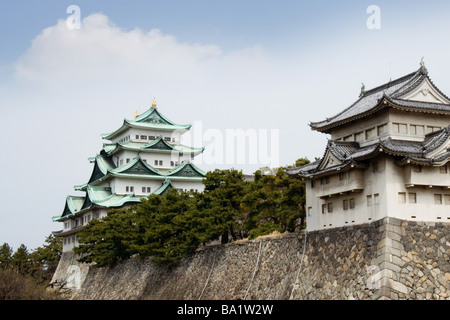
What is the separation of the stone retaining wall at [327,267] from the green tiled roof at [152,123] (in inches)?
1004

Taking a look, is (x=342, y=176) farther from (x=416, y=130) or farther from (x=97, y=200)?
(x=97, y=200)

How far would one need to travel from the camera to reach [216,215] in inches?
1485

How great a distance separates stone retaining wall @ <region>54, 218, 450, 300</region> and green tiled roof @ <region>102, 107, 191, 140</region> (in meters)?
25.5

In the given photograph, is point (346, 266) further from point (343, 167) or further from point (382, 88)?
point (382, 88)

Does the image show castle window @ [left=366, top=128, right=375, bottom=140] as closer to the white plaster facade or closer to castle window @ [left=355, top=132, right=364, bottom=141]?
the white plaster facade

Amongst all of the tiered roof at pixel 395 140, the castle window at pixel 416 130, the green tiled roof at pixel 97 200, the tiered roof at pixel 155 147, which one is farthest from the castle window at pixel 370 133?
the tiered roof at pixel 155 147

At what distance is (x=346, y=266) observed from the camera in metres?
27.5

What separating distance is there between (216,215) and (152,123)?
29.2m

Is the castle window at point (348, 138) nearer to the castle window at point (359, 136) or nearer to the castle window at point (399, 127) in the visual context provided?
the castle window at point (359, 136)

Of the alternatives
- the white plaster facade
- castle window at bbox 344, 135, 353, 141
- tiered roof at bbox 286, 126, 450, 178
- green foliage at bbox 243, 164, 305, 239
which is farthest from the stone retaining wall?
castle window at bbox 344, 135, 353, 141

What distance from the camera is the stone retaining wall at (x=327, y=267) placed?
25609mm

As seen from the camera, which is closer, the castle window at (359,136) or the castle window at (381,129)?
the castle window at (381,129)

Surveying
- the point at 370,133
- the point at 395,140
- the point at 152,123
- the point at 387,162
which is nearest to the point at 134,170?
the point at 152,123
